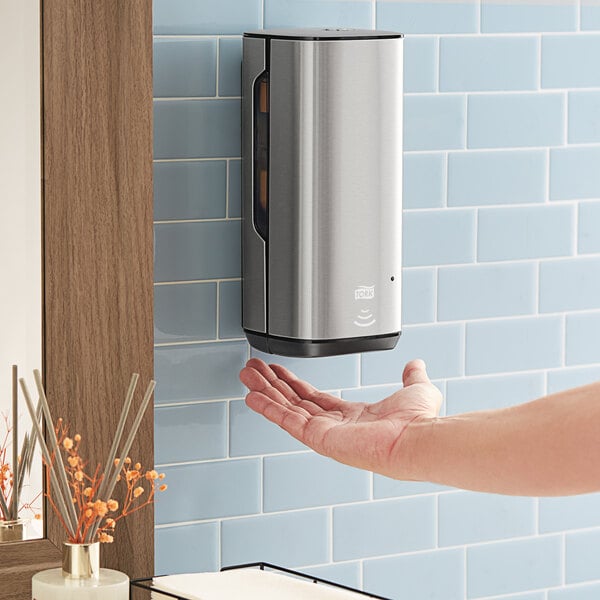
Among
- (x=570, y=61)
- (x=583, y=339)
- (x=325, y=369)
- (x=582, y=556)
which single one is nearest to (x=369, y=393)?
(x=325, y=369)

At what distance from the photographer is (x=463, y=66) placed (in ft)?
5.64

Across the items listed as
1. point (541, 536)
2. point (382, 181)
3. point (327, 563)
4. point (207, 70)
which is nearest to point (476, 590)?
point (541, 536)

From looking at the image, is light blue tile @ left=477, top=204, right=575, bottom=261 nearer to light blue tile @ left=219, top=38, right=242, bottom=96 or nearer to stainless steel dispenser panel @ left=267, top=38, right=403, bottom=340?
stainless steel dispenser panel @ left=267, top=38, right=403, bottom=340

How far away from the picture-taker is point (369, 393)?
67.2 inches

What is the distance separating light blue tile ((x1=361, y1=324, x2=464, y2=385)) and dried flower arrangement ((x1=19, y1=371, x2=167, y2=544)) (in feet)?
1.30

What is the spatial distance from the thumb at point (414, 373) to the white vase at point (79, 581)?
0.46m

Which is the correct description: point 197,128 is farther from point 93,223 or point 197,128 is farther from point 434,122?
point 434,122

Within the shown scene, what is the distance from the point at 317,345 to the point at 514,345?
450 mm

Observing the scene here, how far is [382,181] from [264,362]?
308mm

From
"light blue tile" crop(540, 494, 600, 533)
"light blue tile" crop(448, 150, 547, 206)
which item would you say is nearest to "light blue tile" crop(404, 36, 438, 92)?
"light blue tile" crop(448, 150, 547, 206)

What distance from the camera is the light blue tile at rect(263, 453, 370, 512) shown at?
65.3 inches

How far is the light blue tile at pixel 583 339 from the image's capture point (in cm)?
185

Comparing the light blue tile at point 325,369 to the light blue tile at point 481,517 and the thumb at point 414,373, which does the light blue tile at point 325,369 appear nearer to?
the thumb at point 414,373

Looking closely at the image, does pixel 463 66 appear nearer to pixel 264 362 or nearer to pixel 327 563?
pixel 264 362
